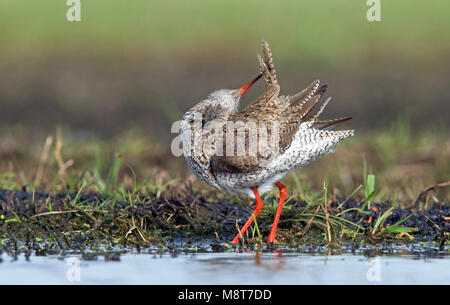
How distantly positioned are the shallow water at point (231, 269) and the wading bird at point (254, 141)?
601mm

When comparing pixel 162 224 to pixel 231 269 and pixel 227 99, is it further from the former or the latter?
pixel 231 269

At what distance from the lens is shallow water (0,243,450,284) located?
475cm

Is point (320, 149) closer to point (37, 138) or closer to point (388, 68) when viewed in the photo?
point (37, 138)

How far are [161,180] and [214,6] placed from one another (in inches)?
424

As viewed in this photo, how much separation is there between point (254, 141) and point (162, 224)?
Answer: 95 cm

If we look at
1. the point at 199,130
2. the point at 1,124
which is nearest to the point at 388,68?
the point at 1,124

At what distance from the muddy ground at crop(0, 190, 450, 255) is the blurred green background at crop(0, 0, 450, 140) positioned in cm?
472

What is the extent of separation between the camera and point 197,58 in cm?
1495
